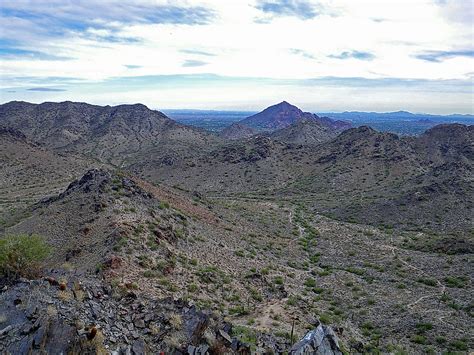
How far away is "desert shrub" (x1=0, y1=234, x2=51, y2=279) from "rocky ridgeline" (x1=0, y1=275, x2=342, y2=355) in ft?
7.50

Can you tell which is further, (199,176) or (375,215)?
(199,176)

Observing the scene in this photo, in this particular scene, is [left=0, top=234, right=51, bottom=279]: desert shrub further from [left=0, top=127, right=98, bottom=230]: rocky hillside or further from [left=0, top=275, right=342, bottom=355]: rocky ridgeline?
[left=0, top=127, right=98, bottom=230]: rocky hillside

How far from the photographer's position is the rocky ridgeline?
1101 cm

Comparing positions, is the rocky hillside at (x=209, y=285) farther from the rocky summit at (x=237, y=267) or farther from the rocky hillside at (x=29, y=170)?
the rocky hillside at (x=29, y=170)

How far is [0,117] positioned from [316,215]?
602ft

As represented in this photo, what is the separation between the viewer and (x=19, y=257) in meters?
16.7

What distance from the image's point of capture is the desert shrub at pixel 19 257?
52.5ft

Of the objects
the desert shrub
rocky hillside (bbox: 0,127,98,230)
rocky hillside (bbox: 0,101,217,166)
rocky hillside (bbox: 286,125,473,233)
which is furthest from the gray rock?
rocky hillside (bbox: 0,101,217,166)

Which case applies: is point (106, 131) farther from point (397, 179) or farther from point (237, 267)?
point (237, 267)

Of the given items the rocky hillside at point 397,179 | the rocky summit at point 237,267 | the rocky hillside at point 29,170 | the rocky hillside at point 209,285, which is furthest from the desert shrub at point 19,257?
the rocky hillside at point 397,179

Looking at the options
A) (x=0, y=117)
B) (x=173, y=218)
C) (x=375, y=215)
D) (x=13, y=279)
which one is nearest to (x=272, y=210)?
(x=375, y=215)

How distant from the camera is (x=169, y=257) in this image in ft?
81.1

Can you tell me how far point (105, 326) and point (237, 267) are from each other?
15.9 m

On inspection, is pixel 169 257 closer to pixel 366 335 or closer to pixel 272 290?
pixel 272 290
